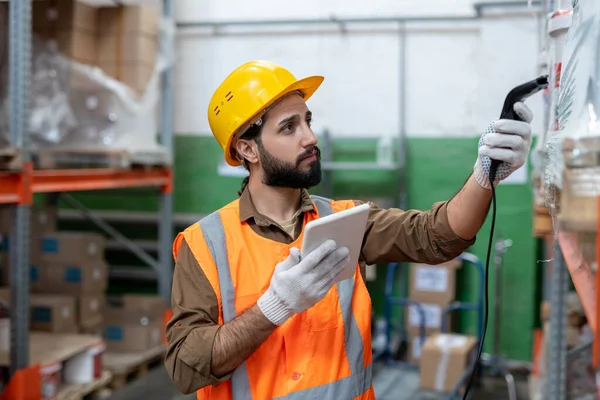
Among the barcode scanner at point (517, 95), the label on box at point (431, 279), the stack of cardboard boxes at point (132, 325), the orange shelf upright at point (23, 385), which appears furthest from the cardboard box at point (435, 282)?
the barcode scanner at point (517, 95)

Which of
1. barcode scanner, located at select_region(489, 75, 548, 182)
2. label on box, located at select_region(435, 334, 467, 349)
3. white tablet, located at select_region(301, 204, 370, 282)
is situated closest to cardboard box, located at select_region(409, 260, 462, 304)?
label on box, located at select_region(435, 334, 467, 349)

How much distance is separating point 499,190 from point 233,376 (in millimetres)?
4281

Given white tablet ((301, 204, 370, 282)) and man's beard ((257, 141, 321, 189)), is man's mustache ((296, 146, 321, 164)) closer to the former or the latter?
man's beard ((257, 141, 321, 189))

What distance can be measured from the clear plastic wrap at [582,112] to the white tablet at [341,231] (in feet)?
2.03

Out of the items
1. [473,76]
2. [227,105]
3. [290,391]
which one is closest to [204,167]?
[473,76]

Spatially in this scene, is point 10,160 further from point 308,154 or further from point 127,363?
point 308,154

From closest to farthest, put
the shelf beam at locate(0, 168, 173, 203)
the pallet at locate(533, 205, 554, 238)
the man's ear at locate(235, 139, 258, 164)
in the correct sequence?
1. the man's ear at locate(235, 139, 258, 164)
2. the pallet at locate(533, 205, 554, 238)
3. the shelf beam at locate(0, 168, 173, 203)

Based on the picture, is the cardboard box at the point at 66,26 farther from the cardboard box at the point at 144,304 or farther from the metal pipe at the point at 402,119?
the metal pipe at the point at 402,119

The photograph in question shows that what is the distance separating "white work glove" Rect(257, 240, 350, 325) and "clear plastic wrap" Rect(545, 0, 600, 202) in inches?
27.3

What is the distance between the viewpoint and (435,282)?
564cm

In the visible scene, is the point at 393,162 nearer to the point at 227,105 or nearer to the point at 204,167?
the point at 204,167

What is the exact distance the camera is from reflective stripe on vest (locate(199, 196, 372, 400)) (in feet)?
6.27

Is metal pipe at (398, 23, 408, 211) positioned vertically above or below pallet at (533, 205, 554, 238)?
above

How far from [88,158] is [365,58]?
2.67 metres
